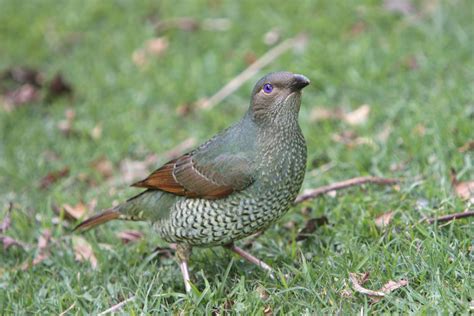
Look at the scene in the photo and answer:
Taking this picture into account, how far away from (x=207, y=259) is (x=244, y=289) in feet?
2.77

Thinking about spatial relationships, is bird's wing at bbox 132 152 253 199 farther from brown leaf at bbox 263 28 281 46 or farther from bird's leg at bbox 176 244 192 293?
brown leaf at bbox 263 28 281 46

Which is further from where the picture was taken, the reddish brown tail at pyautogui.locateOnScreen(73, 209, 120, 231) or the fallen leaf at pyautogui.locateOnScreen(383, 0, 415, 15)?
the fallen leaf at pyautogui.locateOnScreen(383, 0, 415, 15)

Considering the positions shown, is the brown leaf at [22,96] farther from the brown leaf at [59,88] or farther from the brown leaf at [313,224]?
the brown leaf at [313,224]

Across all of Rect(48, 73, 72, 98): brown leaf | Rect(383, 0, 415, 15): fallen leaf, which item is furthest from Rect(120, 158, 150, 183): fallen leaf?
Rect(383, 0, 415, 15): fallen leaf

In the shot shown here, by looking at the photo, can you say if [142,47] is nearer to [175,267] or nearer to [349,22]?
[349,22]

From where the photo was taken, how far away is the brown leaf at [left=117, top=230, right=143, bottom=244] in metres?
5.39

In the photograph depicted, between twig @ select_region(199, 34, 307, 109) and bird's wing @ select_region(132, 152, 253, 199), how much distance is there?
2.59 metres

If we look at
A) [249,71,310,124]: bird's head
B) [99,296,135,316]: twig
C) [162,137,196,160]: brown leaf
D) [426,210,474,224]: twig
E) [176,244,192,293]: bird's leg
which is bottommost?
[162,137,196,160]: brown leaf

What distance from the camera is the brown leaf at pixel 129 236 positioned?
17.7 feet

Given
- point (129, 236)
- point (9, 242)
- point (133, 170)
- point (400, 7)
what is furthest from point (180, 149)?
point (400, 7)

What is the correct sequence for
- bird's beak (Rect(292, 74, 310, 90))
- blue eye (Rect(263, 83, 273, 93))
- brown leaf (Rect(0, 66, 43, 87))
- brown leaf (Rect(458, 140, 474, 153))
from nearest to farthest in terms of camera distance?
1. bird's beak (Rect(292, 74, 310, 90))
2. blue eye (Rect(263, 83, 273, 93))
3. brown leaf (Rect(458, 140, 474, 153))
4. brown leaf (Rect(0, 66, 43, 87))

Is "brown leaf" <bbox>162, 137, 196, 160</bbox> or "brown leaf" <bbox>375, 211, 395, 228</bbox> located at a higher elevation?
"brown leaf" <bbox>375, 211, 395, 228</bbox>

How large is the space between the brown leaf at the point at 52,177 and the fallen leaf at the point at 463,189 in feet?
10.6

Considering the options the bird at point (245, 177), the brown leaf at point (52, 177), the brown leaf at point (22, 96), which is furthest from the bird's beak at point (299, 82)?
the brown leaf at point (22, 96)
